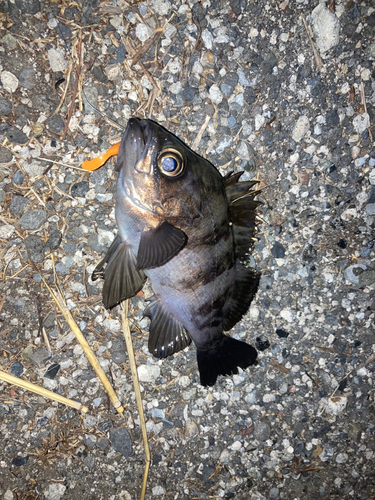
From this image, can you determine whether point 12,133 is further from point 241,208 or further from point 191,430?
point 191,430

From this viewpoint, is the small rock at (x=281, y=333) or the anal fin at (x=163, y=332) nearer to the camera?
the anal fin at (x=163, y=332)

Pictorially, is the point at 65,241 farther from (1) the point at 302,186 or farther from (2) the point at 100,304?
(1) the point at 302,186

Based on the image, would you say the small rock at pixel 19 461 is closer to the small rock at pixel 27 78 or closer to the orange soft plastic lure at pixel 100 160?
the orange soft plastic lure at pixel 100 160

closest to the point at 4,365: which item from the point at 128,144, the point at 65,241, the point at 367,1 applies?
the point at 65,241

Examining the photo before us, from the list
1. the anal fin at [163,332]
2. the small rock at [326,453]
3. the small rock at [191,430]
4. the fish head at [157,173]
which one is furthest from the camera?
the small rock at [326,453]

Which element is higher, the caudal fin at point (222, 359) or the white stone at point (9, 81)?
the white stone at point (9, 81)

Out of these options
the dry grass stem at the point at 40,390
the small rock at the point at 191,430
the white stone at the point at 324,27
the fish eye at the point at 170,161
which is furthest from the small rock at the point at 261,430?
the white stone at the point at 324,27

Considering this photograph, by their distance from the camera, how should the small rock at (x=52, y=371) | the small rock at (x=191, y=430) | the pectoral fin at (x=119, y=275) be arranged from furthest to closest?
the small rock at (x=191, y=430) → the small rock at (x=52, y=371) → the pectoral fin at (x=119, y=275)
